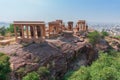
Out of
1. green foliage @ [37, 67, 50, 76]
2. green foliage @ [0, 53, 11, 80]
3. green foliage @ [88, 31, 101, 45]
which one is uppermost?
green foliage @ [88, 31, 101, 45]

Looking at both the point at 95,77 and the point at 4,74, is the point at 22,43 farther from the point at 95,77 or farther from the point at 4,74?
the point at 95,77

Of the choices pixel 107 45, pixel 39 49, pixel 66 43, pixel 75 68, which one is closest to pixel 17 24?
pixel 39 49

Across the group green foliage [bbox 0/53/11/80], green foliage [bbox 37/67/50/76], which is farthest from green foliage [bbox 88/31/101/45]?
green foliage [bbox 0/53/11/80]

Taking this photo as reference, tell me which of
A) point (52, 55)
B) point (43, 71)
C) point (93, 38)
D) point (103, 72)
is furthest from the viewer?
A: point (93, 38)

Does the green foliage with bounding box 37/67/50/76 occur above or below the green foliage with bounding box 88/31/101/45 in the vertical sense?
below

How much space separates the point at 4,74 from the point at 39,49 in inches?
375

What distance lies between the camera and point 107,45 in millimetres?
49719

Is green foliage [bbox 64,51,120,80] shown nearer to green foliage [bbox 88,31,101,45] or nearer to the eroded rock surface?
the eroded rock surface

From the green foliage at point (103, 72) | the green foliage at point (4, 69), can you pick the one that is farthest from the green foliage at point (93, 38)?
the green foliage at point (4, 69)

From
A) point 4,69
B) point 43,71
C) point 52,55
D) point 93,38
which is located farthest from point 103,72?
point 93,38

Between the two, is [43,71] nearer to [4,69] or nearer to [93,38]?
[4,69]

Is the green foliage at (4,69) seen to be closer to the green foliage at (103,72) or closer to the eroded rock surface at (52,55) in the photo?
the eroded rock surface at (52,55)

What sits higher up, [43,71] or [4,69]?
[4,69]

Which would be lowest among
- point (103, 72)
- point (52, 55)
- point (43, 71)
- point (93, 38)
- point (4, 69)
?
point (43, 71)
